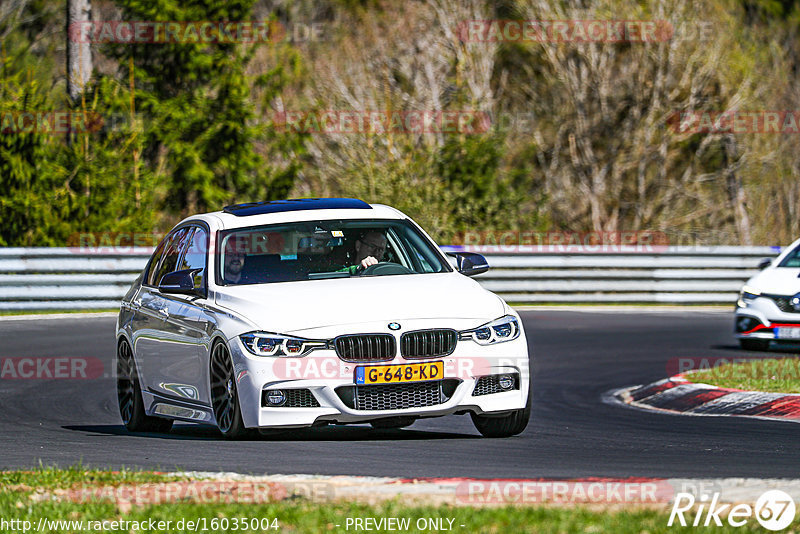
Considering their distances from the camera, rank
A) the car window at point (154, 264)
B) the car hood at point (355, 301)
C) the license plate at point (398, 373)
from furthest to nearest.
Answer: the car window at point (154, 264)
the car hood at point (355, 301)
the license plate at point (398, 373)

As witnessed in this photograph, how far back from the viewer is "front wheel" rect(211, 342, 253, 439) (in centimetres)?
941

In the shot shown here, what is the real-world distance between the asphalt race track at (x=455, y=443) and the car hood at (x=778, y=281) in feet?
6.73

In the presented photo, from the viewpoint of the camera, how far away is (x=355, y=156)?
1173 inches

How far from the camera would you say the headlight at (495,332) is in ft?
30.8

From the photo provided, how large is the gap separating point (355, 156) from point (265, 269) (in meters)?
19.7

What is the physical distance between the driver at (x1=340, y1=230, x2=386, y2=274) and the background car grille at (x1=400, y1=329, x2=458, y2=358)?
4.50 ft

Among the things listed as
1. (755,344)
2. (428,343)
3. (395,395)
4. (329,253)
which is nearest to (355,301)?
(428,343)

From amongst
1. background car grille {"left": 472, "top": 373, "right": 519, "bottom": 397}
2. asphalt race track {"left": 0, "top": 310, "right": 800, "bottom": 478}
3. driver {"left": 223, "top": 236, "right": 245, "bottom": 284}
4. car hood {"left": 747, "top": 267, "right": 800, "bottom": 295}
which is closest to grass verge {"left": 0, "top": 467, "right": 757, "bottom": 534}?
asphalt race track {"left": 0, "top": 310, "right": 800, "bottom": 478}

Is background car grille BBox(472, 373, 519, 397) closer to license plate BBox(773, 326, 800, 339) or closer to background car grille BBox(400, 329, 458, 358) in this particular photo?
background car grille BBox(400, 329, 458, 358)

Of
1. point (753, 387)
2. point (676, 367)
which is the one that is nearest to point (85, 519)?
point (753, 387)

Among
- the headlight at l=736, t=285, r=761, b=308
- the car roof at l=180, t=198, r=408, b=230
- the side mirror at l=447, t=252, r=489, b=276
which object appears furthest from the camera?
the headlight at l=736, t=285, r=761, b=308

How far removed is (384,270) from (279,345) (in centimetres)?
138

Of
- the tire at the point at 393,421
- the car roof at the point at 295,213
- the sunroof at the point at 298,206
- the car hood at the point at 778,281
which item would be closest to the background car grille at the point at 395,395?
the tire at the point at 393,421

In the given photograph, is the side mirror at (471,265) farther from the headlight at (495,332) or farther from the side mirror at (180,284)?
the side mirror at (180,284)
